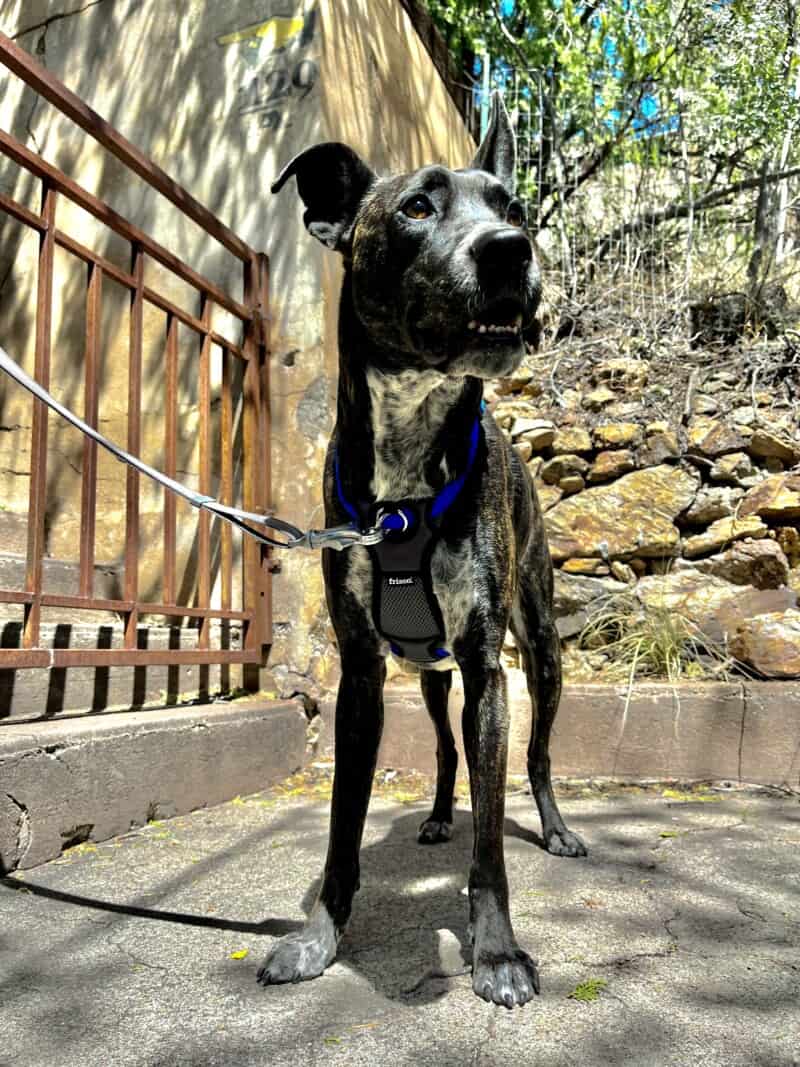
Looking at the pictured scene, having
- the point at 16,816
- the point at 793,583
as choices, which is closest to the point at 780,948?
the point at 16,816

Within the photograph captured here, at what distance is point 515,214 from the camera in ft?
7.07

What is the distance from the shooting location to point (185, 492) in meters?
1.93

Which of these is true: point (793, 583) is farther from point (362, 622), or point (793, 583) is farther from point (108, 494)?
point (108, 494)

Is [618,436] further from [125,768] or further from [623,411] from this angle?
[125,768]

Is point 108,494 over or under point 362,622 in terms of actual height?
over

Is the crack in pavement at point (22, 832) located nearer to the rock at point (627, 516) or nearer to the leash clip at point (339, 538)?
the leash clip at point (339, 538)

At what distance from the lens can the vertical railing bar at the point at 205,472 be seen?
12.9 feet

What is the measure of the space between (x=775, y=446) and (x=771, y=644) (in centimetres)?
138

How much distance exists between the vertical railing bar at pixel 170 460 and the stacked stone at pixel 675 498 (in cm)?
Result: 221

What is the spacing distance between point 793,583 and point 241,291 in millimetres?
3362

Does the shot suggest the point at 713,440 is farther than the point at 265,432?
Yes

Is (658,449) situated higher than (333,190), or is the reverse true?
(333,190)

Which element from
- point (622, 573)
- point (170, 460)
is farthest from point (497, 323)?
point (622, 573)

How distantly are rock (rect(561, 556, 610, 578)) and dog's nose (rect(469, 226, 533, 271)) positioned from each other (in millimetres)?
3317
